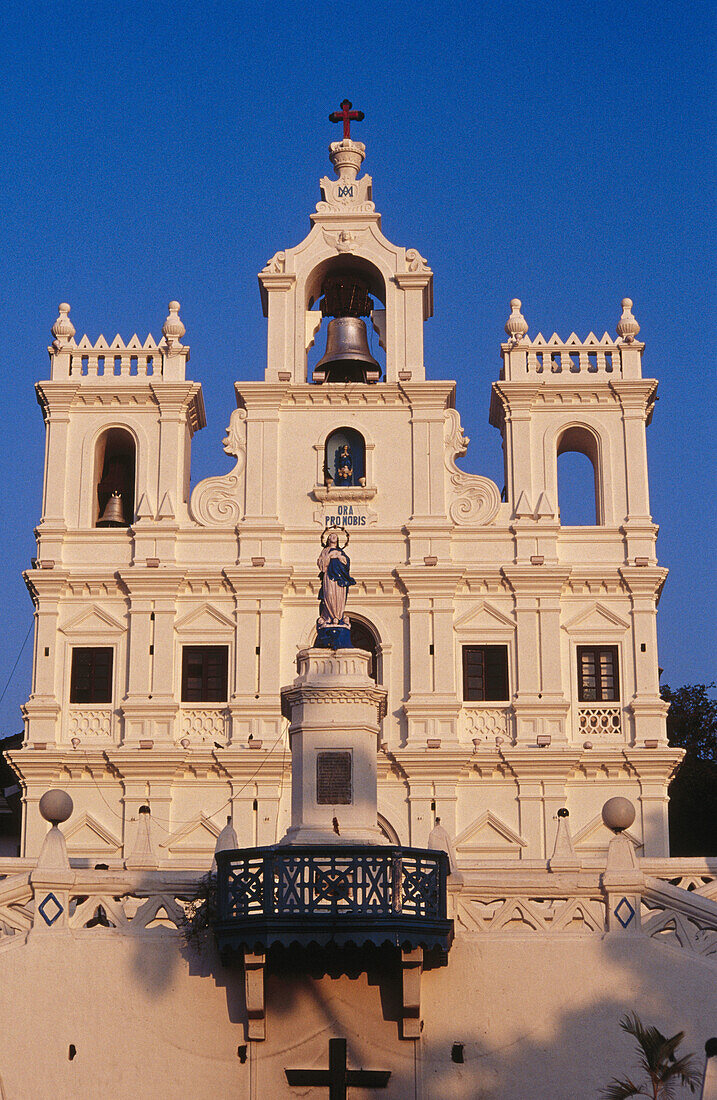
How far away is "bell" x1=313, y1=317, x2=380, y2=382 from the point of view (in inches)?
1591

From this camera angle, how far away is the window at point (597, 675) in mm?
38094

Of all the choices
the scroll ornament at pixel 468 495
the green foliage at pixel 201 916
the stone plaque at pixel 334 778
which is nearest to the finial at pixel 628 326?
the scroll ornament at pixel 468 495

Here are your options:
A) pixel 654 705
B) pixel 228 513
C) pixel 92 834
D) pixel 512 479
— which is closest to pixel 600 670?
pixel 654 705

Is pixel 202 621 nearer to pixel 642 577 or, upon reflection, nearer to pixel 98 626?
pixel 98 626

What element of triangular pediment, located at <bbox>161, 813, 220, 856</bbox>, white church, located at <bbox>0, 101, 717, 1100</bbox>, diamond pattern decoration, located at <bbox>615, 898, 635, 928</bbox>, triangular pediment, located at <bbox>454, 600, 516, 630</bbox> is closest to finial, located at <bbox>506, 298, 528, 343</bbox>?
white church, located at <bbox>0, 101, 717, 1100</bbox>

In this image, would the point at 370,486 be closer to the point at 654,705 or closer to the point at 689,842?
the point at 654,705

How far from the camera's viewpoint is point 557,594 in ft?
126

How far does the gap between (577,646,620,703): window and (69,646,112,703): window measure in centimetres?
1056

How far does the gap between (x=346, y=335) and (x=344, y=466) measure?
341cm

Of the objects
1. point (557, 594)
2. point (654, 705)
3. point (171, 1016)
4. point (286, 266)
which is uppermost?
point (286, 266)

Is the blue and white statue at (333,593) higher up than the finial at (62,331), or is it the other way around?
the finial at (62,331)

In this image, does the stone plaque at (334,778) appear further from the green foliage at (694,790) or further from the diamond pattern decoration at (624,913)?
the green foliage at (694,790)

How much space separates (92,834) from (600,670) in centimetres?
1175

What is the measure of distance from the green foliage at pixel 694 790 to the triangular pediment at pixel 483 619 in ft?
36.4
